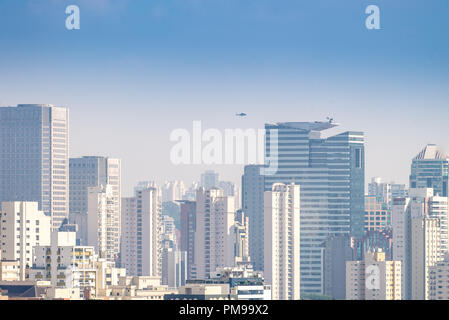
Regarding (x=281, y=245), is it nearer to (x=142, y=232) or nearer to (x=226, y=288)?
(x=142, y=232)

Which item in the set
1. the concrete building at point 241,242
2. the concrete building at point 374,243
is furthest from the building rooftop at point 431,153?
the concrete building at point 241,242

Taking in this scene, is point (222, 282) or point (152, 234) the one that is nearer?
point (222, 282)

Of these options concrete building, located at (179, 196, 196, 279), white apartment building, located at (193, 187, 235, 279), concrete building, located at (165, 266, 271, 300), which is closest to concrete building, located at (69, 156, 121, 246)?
concrete building, located at (179, 196, 196, 279)

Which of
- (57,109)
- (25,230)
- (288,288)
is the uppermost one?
(57,109)

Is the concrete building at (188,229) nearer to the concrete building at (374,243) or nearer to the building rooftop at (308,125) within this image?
the concrete building at (374,243)
